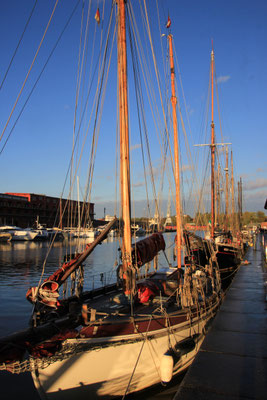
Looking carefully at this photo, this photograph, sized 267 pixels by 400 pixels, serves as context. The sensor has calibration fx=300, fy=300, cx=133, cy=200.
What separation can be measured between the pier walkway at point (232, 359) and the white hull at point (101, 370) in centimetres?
163

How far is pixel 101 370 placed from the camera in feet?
26.0

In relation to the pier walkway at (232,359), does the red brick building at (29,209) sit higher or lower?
higher

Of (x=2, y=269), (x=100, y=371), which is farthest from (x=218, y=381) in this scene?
(x=2, y=269)

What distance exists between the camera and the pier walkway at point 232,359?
19.9 feet

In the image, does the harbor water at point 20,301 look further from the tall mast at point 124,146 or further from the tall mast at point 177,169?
the tall mast at point 124,146

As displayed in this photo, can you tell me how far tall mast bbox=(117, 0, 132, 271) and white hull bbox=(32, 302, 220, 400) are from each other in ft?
8.84

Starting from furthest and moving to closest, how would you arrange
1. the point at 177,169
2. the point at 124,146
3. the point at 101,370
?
the point at 177,169 < the point at 124,146 < the point at 101,370

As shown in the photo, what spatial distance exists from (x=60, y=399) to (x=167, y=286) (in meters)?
5.78

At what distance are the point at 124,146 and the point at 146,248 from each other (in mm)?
4421

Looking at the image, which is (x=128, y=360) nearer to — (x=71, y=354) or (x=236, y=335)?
(x=71, y=354)

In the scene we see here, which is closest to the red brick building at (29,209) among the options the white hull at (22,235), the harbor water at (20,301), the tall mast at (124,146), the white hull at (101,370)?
the white hull at (22,235)

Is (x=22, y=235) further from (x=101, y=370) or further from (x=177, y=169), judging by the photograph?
(x=101, y=370)

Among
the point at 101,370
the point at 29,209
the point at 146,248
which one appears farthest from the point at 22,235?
the point at 101,370

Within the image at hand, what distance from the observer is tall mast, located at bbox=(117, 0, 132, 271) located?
1063 cm
